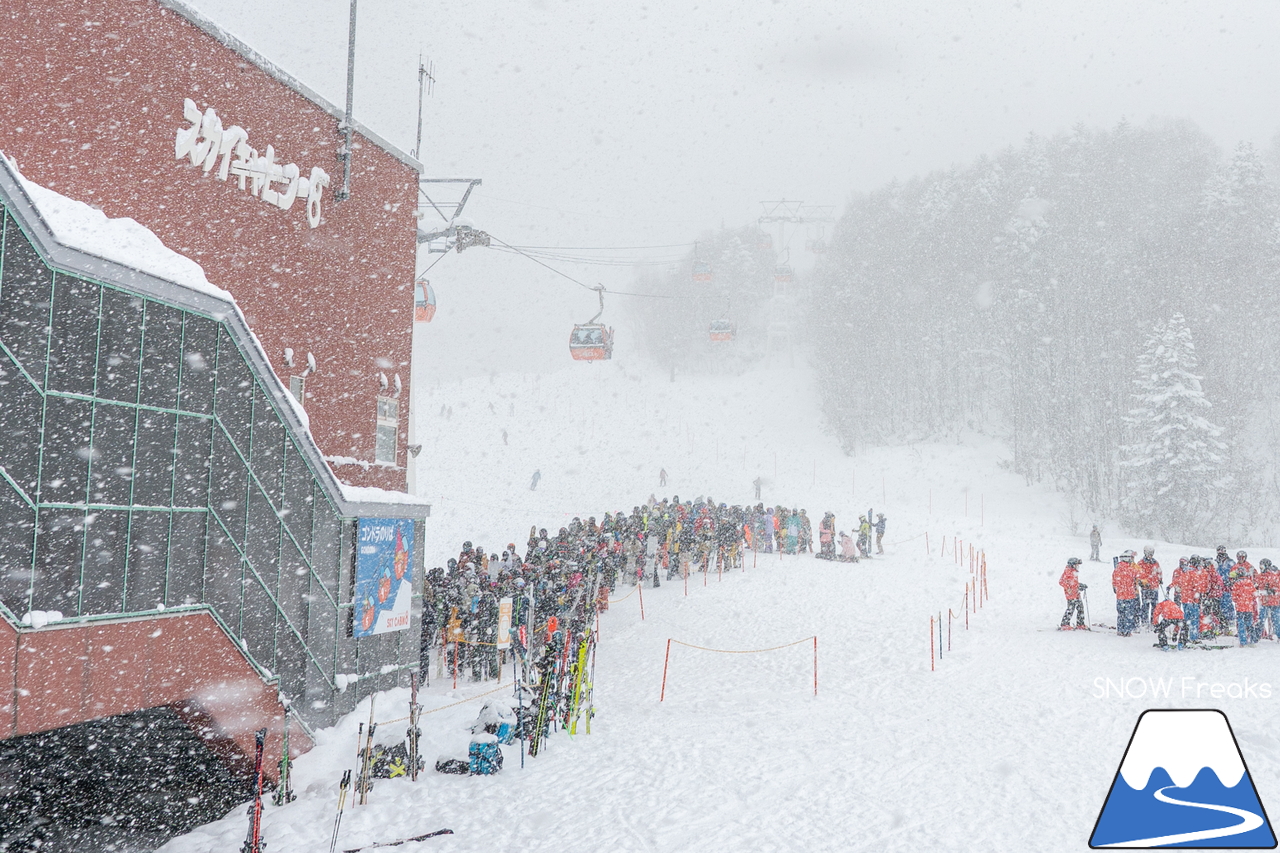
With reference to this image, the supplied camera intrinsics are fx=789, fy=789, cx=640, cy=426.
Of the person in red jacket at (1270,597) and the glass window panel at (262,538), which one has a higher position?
the glass window panel at (262,538)

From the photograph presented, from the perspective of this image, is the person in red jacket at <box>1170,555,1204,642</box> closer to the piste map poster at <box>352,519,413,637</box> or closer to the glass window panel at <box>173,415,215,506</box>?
the piste map poster at <box>352,519,413,637</box>

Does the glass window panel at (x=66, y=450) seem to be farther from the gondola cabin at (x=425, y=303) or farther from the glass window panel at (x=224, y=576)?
the gondola cabin at (x=425, y=303)

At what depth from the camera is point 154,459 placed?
7664mm

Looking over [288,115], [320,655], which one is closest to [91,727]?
[320,655]

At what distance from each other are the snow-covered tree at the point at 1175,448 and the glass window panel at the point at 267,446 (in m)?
36.9

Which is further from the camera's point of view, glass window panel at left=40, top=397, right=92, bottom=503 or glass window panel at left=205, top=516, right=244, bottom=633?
glass window panel at left=205, top=516, right=244, bottom=633

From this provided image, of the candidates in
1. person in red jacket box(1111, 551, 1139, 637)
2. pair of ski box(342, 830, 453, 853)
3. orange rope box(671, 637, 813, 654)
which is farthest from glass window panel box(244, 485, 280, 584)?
person in red jacket box(1111, 551, 1139, 637)

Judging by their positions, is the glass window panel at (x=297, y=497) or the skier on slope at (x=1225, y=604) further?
the skier on slope at (x=1225, y=604)

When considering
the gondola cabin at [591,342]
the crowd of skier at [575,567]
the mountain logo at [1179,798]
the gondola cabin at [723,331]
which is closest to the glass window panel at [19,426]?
the crowd of skier at [575,567]

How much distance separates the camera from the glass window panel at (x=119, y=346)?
7059mm

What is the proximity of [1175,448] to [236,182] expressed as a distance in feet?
124

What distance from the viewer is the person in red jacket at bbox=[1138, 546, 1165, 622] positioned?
13.8 metres

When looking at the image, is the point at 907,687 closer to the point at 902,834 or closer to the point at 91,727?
the point at 902,834

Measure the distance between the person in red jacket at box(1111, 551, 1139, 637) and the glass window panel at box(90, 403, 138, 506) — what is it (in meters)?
14.8
